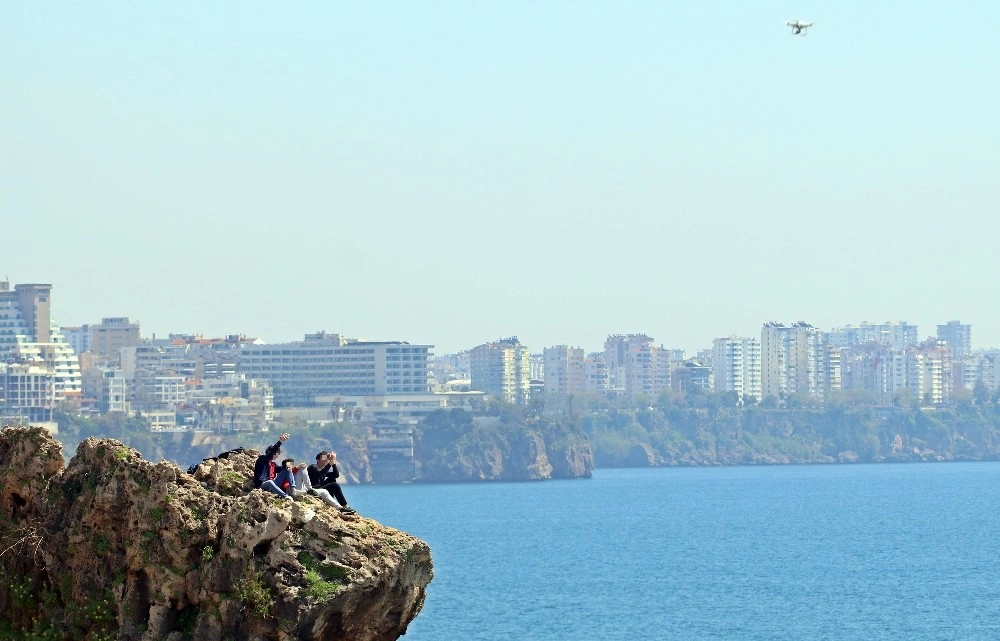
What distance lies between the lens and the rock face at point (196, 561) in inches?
714

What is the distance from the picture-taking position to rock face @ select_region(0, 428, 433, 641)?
59.5 ft

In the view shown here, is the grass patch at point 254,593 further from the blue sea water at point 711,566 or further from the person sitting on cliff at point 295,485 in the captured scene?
the blue sea water at point 711,566

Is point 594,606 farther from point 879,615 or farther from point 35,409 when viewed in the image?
point 35,409

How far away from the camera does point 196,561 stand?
18.5 metres

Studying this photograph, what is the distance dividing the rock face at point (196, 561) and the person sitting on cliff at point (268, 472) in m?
0.21

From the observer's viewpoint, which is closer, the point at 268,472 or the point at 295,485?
the point at 268,472

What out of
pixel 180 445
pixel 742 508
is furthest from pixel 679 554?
pixel 180 445

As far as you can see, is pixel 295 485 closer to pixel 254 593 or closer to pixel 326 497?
pixel 326 497

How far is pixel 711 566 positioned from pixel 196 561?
2727 inches

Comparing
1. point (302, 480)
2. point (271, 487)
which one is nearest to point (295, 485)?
point (302, 480)

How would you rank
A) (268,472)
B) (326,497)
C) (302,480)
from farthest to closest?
(302,480)
(326,497)
(268,472)

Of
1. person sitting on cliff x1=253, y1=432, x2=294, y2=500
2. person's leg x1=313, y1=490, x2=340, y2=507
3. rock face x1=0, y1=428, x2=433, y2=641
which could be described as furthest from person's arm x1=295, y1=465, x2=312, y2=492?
rock face x1=0, y1=428, x2=433, y2=641

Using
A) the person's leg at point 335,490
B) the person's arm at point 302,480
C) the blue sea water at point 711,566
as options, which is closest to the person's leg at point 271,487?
the person's arm at point 302,480

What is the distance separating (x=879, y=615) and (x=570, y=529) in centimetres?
5125
